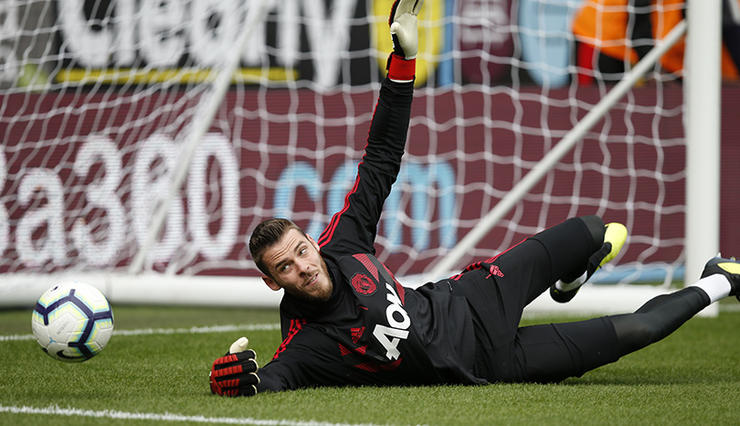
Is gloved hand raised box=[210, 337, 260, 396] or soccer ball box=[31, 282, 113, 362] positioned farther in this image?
soccer ball box=[31, 282, 113, 362]

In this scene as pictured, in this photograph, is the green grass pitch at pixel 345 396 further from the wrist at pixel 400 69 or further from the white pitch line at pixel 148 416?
the wrist at pixel 400 69

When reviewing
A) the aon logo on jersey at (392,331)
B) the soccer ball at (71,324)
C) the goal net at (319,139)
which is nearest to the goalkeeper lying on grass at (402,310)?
the aon logo on jersey at (392,331)

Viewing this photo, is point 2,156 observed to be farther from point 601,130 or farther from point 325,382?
point 601,130

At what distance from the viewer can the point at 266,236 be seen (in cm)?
412

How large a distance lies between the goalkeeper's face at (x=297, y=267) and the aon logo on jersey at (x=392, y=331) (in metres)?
0.24

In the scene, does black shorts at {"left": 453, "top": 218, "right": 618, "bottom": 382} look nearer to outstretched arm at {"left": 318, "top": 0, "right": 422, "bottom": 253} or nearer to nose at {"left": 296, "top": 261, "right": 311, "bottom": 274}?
outstretched arm at {"left": 318, "top": 0, "right": 422, "bottom": 253}

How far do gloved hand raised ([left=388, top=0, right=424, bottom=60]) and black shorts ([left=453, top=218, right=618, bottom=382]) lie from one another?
0.95m

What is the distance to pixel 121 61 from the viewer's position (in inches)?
332

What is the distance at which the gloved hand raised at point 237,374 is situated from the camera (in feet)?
12.9

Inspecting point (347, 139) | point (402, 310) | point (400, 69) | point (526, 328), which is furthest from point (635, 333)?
point (347, 139)

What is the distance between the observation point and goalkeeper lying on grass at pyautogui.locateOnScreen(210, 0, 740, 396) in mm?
4168

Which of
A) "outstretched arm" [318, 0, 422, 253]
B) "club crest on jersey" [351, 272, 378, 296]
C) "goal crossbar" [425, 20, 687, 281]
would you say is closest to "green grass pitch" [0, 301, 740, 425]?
→ "club crest on jersey" [351, 272, 378, 296]

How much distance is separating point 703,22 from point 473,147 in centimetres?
346

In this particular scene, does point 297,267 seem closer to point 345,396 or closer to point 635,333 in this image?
point 345,396
